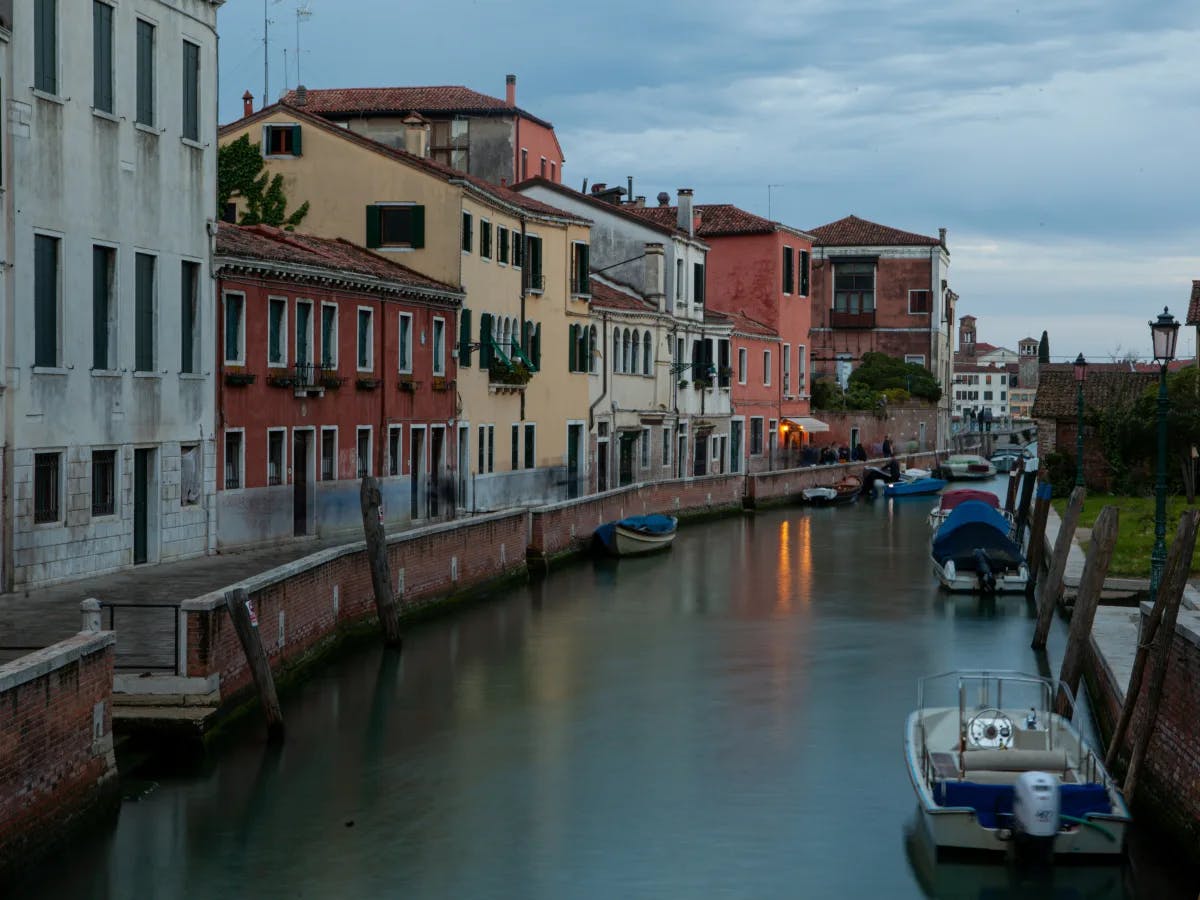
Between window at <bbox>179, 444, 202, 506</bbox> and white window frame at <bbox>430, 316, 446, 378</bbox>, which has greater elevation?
white window frame at <bbox>430, 316, 446, 378</bbox>

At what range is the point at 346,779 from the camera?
15.0 m

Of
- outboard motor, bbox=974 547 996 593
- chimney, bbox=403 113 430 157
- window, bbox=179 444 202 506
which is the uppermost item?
chimney, bbox=403 113 430 157

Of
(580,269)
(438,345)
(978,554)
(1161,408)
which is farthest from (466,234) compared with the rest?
(1161,408)

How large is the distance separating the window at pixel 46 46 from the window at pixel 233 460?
6.44 m

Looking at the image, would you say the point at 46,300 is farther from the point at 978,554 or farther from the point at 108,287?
the point at 978,554

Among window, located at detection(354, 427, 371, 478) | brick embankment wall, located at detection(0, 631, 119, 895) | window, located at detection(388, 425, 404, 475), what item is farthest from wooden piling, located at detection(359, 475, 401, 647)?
window, located at detection(388, 425, 404, 475)

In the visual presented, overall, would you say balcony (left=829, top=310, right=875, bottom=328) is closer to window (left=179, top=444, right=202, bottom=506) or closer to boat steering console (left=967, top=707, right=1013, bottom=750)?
window (left=179, top=444, right=202, bottom=506)

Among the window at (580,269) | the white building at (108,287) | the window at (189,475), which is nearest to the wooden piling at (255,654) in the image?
the white building at (108,287)

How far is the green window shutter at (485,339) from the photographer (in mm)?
33500

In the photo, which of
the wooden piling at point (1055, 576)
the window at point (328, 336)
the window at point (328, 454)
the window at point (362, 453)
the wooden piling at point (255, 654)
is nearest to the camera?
the wooden piling at point (255, 654)

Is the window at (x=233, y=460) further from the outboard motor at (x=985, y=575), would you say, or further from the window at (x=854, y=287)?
the window at (x=854, y=287)

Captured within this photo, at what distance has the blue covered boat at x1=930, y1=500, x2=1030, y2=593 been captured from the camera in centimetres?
2864

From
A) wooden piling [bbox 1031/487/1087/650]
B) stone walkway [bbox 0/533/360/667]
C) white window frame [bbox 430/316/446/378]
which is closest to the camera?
stone walkway [bbox 0/533/360/667]

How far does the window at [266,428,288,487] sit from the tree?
685 cm
